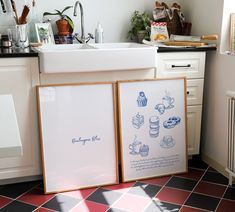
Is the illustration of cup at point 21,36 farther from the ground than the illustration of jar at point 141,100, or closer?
farther from the ground

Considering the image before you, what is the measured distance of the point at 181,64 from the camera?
2.50 m

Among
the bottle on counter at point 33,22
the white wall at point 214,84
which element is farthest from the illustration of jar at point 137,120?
the bottle on counter at point 33,22

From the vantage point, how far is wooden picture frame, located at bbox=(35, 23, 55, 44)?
102 inches

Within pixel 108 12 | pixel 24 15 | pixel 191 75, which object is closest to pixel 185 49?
pixel 191 75

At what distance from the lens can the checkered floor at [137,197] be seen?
210 centimetres

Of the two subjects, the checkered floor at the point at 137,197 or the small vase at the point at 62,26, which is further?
the small vase at the point at 62,26

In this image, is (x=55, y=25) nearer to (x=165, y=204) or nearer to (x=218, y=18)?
(x=218, y=18)

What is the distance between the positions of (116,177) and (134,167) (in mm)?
148

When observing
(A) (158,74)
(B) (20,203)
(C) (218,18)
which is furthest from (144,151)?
(C) (218,18)

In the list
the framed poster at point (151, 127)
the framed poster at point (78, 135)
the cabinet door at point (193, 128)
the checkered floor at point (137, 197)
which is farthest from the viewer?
the cabinet door at point (193, 128)

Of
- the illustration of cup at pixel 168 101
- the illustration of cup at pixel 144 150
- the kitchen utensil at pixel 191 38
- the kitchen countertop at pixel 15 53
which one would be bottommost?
the illustration of cup at pixel 144 150

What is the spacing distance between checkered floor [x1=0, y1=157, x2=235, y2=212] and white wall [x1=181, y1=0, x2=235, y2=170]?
0.26m

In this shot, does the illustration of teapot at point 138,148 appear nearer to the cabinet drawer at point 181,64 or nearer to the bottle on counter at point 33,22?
the cabinet drawer at point 181,64

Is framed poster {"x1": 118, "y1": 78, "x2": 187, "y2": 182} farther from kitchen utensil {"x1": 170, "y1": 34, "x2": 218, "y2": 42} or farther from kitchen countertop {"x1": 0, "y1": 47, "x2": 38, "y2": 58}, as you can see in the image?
kitchen countertop {"x1": 0, "y1": 47, "x2": 38, "y2": 58}
